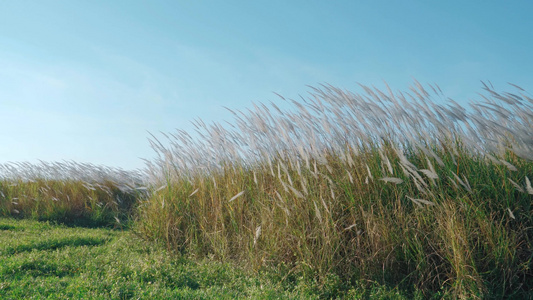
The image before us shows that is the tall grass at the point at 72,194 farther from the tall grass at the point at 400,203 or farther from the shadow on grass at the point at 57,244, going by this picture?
the tall grass at the point at 400,203

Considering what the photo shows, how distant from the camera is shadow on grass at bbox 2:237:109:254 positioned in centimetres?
500

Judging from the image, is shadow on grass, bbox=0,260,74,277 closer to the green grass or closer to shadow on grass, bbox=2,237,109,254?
the green grass

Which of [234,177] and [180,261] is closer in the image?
[180,261]

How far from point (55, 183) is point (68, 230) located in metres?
3.04

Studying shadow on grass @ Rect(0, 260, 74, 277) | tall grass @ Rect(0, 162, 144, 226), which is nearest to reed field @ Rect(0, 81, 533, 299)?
shadow on grass @ Rect(0, 260, 74, 277)

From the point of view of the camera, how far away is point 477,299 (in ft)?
9.25

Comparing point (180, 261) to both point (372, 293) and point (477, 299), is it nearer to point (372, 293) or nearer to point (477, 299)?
point (372, 293)

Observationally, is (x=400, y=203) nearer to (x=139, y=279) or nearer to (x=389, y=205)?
(x=389, y=205)

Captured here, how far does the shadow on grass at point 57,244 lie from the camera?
16.4 feet

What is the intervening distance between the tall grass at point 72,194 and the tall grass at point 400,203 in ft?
15.1

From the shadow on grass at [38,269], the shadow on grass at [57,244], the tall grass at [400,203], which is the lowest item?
the shadow on grass at [38,269]

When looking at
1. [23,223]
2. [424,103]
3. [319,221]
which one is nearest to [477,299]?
[319,221]

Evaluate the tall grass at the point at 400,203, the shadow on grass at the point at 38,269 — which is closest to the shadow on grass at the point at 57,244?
the shadow on grass at the point at 38,269

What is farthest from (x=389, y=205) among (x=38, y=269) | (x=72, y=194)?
(x=72, y=194)
